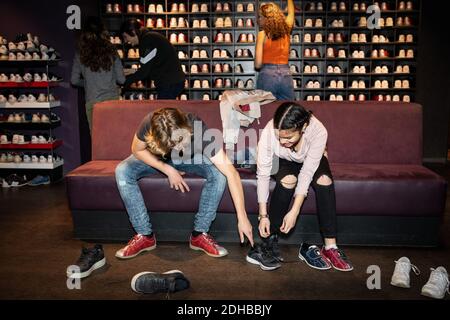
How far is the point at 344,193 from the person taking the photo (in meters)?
2.91

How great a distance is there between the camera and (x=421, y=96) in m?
6.70

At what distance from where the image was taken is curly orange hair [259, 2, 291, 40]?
4.01 meters

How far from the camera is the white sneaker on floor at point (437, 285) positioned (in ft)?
7.53

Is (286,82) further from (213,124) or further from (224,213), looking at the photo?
(224,213)

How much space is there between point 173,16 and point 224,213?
195 inches

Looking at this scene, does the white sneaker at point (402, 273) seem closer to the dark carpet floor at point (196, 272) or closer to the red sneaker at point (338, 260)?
the dark carpet floor at point (196, 272)

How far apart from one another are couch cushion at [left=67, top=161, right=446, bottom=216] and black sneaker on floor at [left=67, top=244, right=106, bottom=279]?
446 millimetres

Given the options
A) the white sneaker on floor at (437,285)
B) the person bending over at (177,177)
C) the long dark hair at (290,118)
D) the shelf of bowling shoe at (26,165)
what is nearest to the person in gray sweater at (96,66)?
the shelf of bowling shoe at (26,165)

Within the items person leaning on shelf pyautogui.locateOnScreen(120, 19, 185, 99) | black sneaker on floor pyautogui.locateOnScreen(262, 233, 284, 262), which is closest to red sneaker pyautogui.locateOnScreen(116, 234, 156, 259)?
black sneaker on floor pyautogui.locateOnScreen(262, 233, 284, 262)

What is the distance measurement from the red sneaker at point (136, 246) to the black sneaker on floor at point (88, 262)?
13 centimetres

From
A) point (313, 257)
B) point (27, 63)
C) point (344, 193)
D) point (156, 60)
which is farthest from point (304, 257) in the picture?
point (27, 63)

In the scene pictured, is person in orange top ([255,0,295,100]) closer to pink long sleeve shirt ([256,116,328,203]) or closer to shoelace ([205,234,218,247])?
pink long sleeve shirt ([256,116,328,203])

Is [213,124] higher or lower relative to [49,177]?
higher
